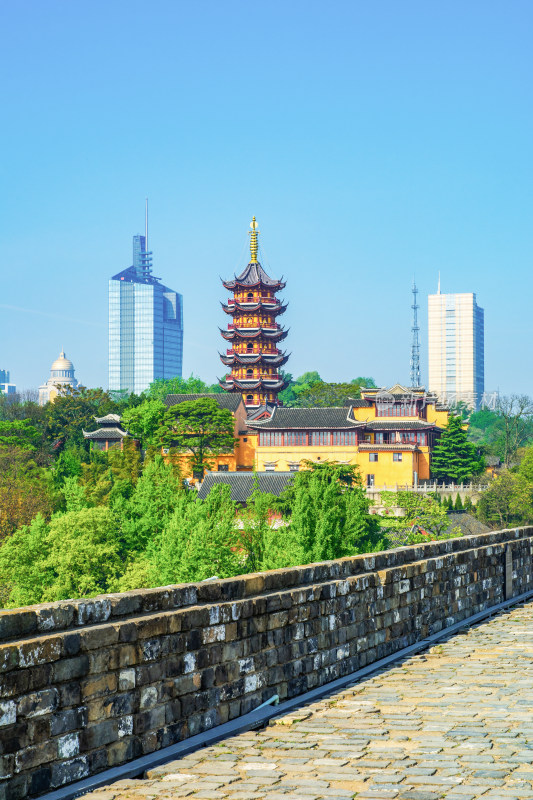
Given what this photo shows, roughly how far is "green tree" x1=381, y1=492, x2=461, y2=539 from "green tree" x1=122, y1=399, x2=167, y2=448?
73.4ft

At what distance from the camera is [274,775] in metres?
6.46

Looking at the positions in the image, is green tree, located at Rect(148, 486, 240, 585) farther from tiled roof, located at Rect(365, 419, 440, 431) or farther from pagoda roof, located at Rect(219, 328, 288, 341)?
pagoda roof, located at Rect(219, 328, 288, 341)

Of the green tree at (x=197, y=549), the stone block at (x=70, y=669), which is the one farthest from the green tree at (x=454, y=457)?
the stone block at (x=70, y=669)

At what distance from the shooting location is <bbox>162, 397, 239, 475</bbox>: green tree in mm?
79375

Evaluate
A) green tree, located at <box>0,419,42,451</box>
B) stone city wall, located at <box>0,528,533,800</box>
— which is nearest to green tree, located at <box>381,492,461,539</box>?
green tree, located at <box>0,419,42,451</box>

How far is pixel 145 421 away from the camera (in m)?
82.9

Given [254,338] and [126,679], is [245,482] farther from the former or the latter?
[126,679]

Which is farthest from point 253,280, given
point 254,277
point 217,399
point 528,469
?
point 528,469

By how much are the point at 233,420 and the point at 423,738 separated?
73.5m

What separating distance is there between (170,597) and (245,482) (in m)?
57.6

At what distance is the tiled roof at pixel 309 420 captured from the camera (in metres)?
78.4

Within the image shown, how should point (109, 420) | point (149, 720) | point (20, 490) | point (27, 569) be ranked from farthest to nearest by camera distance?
point (109, 420)
point (20, 490)
point (27, 569)
point (149, 720)

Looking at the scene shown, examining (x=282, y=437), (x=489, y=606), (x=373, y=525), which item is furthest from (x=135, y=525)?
(x=489, y=606)

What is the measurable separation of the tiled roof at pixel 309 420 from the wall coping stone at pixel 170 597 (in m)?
66.0
